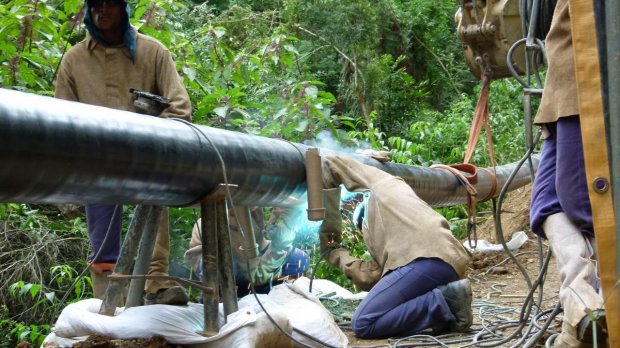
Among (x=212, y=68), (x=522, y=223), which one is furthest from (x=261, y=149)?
(x=522, y=223)

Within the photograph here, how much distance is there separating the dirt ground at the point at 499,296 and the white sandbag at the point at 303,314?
58cm

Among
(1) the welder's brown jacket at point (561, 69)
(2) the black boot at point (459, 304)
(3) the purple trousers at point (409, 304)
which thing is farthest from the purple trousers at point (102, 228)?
(1) the welder's brown jacket at point (561, 69)

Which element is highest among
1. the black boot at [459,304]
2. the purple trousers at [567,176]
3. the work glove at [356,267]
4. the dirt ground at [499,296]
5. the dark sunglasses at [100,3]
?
the dark sunglasses at [100,3]

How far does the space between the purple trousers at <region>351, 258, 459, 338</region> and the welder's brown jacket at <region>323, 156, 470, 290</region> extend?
2.5 inches

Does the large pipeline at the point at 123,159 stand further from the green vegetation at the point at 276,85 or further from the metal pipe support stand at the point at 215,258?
the green vegetation at the point at 276,85

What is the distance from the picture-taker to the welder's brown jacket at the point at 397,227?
15.8ft

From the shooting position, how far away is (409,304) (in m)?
4.92

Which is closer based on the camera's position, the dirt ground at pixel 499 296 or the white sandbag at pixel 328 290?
the dirt ground at pixel 499 296

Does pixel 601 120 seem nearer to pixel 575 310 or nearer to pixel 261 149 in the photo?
pixel 575 310

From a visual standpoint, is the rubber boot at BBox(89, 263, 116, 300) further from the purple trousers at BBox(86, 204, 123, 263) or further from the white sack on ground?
the white sack on ground

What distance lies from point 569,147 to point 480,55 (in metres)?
3.45

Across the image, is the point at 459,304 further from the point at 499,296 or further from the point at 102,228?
the point at 102,228

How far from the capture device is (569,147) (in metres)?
2.68

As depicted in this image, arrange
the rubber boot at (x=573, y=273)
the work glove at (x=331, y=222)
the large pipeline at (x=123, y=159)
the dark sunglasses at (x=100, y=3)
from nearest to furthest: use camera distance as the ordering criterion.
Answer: the rubber boot at (x=573, y=273), the large pipeline at (x=123, y=159), the work glove at (x=331, y=222), the dark sunglasses at (x=100, y=3)
